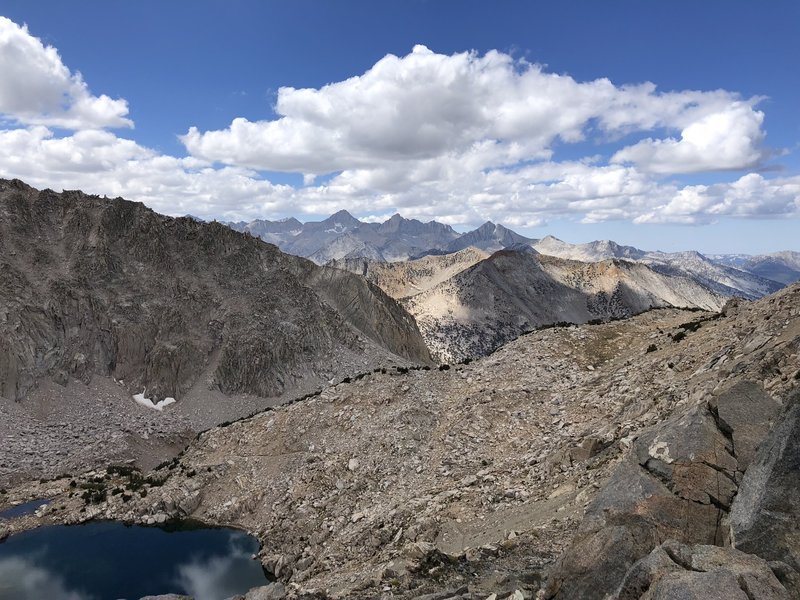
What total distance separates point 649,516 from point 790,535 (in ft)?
10.7

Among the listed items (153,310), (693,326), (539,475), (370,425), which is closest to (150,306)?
(153,310)

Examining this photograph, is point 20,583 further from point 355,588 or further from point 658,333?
point 658,333

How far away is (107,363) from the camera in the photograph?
206 feet

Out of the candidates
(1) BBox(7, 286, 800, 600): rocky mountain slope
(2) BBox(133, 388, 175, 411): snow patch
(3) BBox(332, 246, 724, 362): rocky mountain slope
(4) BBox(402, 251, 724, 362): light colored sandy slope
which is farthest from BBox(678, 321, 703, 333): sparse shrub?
(3) BBox(332, 246, 724, 362): rocky mountain slope

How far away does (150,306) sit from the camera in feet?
225

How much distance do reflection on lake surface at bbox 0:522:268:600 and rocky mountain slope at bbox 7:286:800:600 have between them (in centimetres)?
141

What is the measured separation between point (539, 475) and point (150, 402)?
174ft

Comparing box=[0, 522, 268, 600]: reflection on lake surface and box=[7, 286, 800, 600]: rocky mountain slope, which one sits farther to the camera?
box=[0, 522, 268, 600]: reflection on lake surface

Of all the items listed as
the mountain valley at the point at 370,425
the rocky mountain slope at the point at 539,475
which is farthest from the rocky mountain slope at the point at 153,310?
the rocky mountain slope at the point at 539,475

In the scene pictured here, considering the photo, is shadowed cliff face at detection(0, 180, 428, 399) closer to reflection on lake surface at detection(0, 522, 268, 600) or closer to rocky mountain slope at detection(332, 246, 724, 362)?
reflection on lake surface at detection(0, 522, 268, 600)

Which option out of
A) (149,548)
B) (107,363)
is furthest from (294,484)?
(107,363)

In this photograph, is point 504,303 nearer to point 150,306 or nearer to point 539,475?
point 150,306

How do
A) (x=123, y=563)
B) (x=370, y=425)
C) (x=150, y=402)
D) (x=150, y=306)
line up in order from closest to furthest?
1. (x=123, y=563)
2. (x=370, y=425)
3. (x=150, y=402)
4. (x=150, y=306)

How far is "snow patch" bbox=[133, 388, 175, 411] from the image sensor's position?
2379 inches
